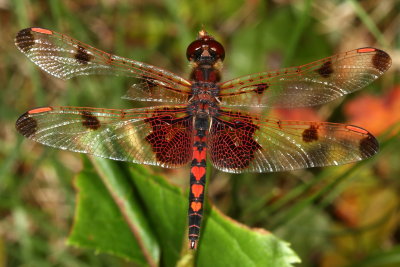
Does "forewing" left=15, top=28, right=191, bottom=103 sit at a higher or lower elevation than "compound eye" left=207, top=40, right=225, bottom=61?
lower

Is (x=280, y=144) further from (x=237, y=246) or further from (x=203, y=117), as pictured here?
(x=237, y=246)

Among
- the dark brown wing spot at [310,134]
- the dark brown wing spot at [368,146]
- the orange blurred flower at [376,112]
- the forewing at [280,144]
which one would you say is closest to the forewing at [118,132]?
the forewing at [280,144]

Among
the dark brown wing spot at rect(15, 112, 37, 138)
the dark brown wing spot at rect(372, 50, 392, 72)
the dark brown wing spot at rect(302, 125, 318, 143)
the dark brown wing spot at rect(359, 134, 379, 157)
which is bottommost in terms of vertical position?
the dark brown wing spot at rect(359, 134, 379, 157)

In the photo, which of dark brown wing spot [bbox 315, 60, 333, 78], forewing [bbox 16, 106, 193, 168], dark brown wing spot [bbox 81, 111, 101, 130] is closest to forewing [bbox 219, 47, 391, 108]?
dark brown wing spot [bbox 315, 60, 333, 78]

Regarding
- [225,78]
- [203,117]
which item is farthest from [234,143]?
[225,78]

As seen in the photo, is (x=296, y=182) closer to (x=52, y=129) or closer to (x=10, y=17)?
(x=52, y=129)

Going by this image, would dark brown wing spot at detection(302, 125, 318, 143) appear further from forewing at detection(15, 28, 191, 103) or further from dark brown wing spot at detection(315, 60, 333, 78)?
forewing at detection(15, 28, 191, 103)

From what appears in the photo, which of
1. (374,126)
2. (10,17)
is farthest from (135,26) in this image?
(374,126)

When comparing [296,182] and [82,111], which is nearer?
[82,111]
